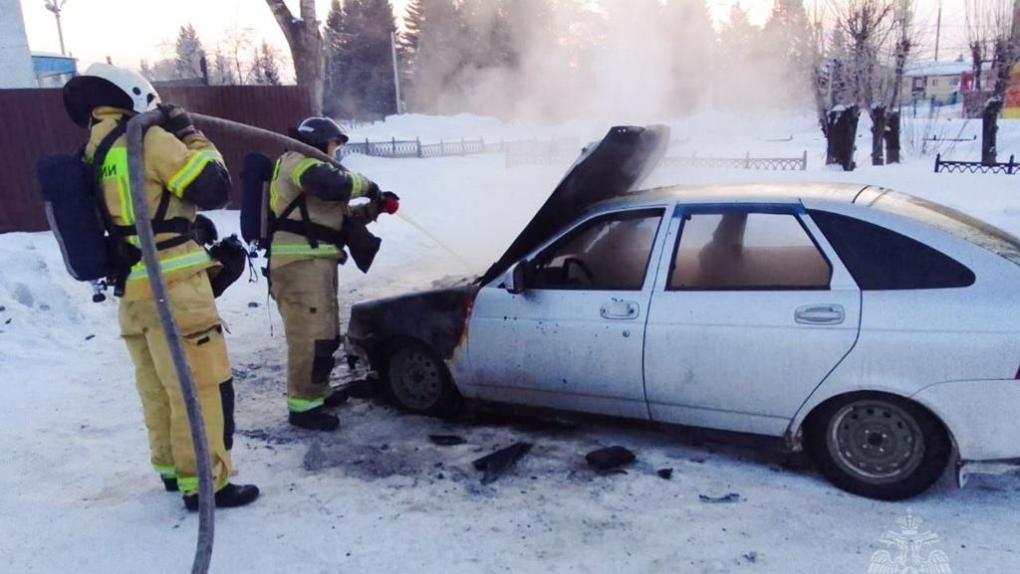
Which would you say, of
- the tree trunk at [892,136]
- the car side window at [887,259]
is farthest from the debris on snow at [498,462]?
the tree trunk at [892,136]

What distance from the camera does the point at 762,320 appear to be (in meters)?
3.51

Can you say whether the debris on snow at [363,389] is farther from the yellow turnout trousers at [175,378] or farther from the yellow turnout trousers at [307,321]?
Result: the yellow turnout trousers at [175,378]

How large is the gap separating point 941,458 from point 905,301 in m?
0.73

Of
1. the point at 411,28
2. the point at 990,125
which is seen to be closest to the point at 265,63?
the point at 411,28

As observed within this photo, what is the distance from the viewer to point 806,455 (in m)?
3.83

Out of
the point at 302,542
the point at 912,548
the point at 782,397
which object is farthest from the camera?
the point at 782,397

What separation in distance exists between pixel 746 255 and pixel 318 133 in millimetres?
2774

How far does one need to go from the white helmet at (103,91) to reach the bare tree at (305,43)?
8.93 meters

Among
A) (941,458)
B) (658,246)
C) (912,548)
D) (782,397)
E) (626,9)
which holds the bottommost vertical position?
(912,548)

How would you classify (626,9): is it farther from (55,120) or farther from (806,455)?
(806,455)

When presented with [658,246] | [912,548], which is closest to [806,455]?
[912,548]

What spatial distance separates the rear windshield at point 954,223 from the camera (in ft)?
11.2

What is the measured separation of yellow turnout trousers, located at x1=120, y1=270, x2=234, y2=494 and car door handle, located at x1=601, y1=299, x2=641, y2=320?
1.96m

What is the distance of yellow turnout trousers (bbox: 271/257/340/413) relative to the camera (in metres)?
4.54
